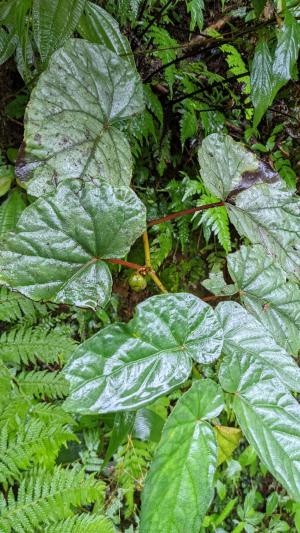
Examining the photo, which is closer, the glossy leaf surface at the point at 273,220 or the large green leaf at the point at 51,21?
the large green leaf at the point at 51,21

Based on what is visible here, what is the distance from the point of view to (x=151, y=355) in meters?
0.67

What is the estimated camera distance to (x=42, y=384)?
4.93 ft

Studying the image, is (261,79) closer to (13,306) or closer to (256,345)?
(256,345)

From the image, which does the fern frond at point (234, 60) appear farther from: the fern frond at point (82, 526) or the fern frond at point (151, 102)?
the fern frond at point (82, 526)

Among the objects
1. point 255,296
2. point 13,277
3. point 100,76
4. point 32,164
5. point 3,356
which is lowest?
point 3,356

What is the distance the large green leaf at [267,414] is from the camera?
0.60m

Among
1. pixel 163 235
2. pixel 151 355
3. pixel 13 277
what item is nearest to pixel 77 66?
pixel 13 277

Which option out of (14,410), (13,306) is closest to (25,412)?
(14,410)

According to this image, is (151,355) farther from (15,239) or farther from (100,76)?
(100,76)

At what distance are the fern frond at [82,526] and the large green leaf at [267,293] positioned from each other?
92 centimetres

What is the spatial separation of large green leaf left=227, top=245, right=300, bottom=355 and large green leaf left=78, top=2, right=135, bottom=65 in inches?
22.9

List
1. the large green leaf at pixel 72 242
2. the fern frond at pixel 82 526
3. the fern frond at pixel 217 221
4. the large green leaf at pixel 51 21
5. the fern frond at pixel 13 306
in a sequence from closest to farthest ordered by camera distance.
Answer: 1. the large green leaf at pixel 72 242
2. the large green leaf at pixel 51 21
3. the fern frond at pixel 82 526
4. the fern frond at pixel 13 306
5. the fern frond at pixel 217 221

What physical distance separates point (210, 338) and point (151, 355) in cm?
10

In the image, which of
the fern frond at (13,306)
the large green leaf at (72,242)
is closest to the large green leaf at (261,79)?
the large green leaf at (72,242)
